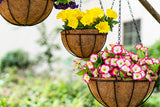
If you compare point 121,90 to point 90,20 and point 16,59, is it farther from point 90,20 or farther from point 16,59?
point 16,59

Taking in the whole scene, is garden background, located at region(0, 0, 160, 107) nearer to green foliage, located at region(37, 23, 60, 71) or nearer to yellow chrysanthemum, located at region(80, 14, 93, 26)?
green foliage, located at region(37, 23, 60, 71)

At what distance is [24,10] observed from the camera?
0.98m

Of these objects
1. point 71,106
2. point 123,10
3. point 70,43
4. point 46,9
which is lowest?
point 71,106

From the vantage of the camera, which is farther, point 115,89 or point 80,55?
point 80,55

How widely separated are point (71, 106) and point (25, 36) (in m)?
3.94

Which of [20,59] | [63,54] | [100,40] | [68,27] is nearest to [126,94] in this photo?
[100,40]

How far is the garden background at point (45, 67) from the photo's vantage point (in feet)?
10.7

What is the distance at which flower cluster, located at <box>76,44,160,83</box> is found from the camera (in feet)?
3.00

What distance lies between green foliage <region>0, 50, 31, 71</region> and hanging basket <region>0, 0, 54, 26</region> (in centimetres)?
583

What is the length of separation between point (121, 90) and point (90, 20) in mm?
369

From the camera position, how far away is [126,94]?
92cm

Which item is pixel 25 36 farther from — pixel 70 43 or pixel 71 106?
pixel 70 43

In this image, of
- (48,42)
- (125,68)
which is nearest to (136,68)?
(125,68)

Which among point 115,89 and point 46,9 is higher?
point 46,9
